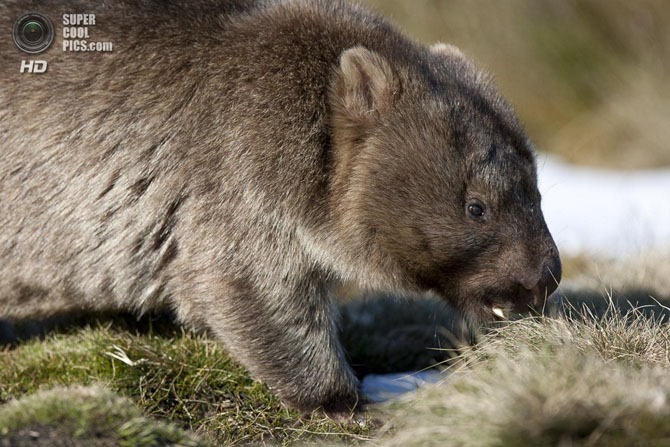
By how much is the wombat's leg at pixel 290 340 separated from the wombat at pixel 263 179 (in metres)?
0.01

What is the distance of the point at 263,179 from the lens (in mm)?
5340

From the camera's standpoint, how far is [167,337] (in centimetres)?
623

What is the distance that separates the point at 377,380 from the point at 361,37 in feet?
7.08

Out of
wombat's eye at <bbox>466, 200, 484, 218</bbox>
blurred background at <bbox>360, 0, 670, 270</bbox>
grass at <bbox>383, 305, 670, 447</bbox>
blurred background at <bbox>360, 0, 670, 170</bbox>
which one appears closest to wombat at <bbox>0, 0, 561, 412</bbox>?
wombat's eye at <bbox>466, 200, 484, 218</bbox>

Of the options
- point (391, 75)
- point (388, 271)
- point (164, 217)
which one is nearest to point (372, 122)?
point (391, 75)

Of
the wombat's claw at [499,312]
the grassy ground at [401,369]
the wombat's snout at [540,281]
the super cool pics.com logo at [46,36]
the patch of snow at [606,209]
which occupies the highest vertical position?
the super cool pics.com logo at [46,36]

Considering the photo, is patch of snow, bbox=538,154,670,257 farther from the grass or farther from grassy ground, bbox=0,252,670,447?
the grass

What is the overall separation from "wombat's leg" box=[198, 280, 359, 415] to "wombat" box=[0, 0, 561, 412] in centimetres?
1

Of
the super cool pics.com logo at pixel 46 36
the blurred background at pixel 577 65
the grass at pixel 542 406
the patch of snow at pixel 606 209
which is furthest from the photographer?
the blurred background at pixel 577 65

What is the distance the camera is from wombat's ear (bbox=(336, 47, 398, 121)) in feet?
17.5

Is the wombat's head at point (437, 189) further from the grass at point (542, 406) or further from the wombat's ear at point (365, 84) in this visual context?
the grass at point (542, 406)

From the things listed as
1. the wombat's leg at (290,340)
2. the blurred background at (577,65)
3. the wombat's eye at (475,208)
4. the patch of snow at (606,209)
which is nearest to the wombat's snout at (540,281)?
the wombat's eye at (475,208)

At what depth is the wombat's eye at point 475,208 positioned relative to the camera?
5.23 meters

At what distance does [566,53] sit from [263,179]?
11.5m
